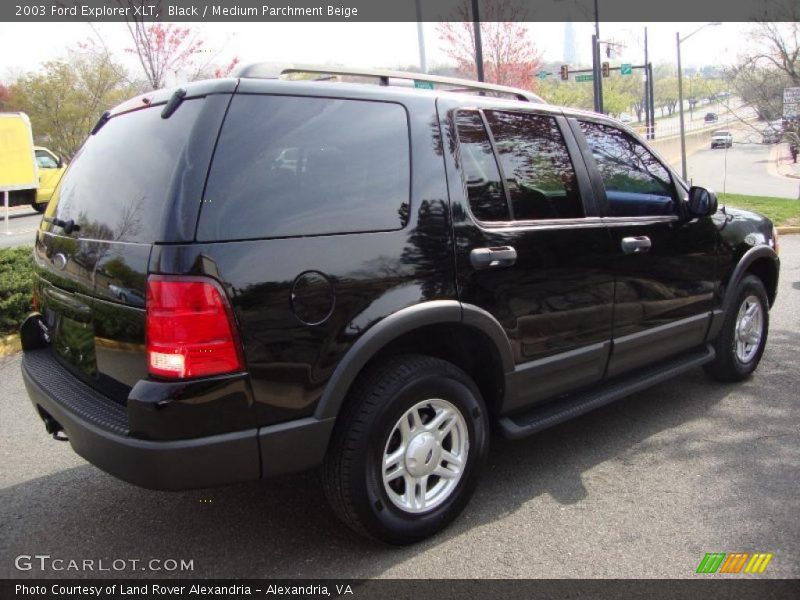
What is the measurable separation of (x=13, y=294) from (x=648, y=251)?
5283 millimetres

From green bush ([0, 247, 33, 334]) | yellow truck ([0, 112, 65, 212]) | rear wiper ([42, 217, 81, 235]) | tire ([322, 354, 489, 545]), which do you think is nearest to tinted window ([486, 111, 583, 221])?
tire ([322, 354, 489, 545])

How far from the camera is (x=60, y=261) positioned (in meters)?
2.85

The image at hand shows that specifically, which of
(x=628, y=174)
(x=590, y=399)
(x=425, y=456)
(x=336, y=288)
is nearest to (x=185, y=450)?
(x=336, y=288)

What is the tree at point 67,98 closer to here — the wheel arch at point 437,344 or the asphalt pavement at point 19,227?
the asphalt pavement at point 19,227

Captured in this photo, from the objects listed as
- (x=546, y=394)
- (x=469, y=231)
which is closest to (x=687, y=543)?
(x=546, y=394)

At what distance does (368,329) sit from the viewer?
8.37ft

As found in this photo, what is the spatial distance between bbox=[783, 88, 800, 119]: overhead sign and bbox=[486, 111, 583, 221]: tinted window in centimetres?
1763

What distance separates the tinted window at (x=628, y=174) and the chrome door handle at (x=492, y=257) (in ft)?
3.04

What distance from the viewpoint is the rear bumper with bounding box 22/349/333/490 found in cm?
226

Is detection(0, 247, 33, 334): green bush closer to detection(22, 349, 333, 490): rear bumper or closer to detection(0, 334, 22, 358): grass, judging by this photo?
detection(0, 334, 22, 358): grass

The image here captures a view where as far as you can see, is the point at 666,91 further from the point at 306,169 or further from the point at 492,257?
the point at 306,169

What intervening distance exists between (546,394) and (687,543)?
2.96ft
